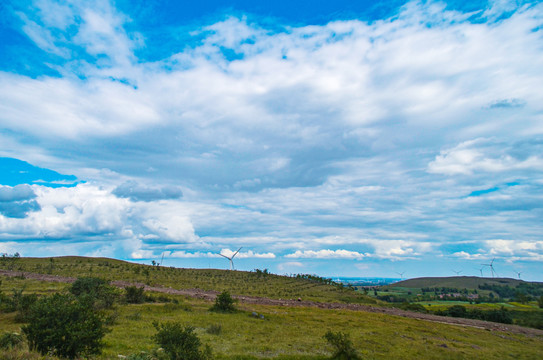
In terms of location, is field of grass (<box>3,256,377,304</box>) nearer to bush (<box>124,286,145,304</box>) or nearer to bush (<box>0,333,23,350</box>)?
bush (<box>124,286,145,304</box>)

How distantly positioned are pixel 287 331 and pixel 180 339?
15.4m

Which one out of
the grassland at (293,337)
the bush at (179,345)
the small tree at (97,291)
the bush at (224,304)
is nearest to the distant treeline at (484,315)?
the grassland at (293,337)

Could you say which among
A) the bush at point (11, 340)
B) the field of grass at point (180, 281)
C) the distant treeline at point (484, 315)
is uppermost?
the field of grass at point (180, 281)

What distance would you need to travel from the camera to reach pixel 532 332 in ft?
166

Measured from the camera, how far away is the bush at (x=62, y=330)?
1345 centimetres

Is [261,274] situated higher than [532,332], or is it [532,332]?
[261,274]

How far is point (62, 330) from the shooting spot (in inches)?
536

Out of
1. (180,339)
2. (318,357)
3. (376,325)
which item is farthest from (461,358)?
(180,339)

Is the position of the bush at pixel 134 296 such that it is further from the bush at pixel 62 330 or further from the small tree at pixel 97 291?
the bush at pixel 62 330

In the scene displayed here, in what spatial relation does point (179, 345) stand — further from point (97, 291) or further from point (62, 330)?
point (97, 291)

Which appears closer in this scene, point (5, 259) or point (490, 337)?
point (490, 337)

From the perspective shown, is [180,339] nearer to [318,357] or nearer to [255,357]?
[255,357]

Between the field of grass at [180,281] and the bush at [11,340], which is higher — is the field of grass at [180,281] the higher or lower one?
the higher one

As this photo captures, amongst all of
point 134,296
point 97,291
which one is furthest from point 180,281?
point 97,291
